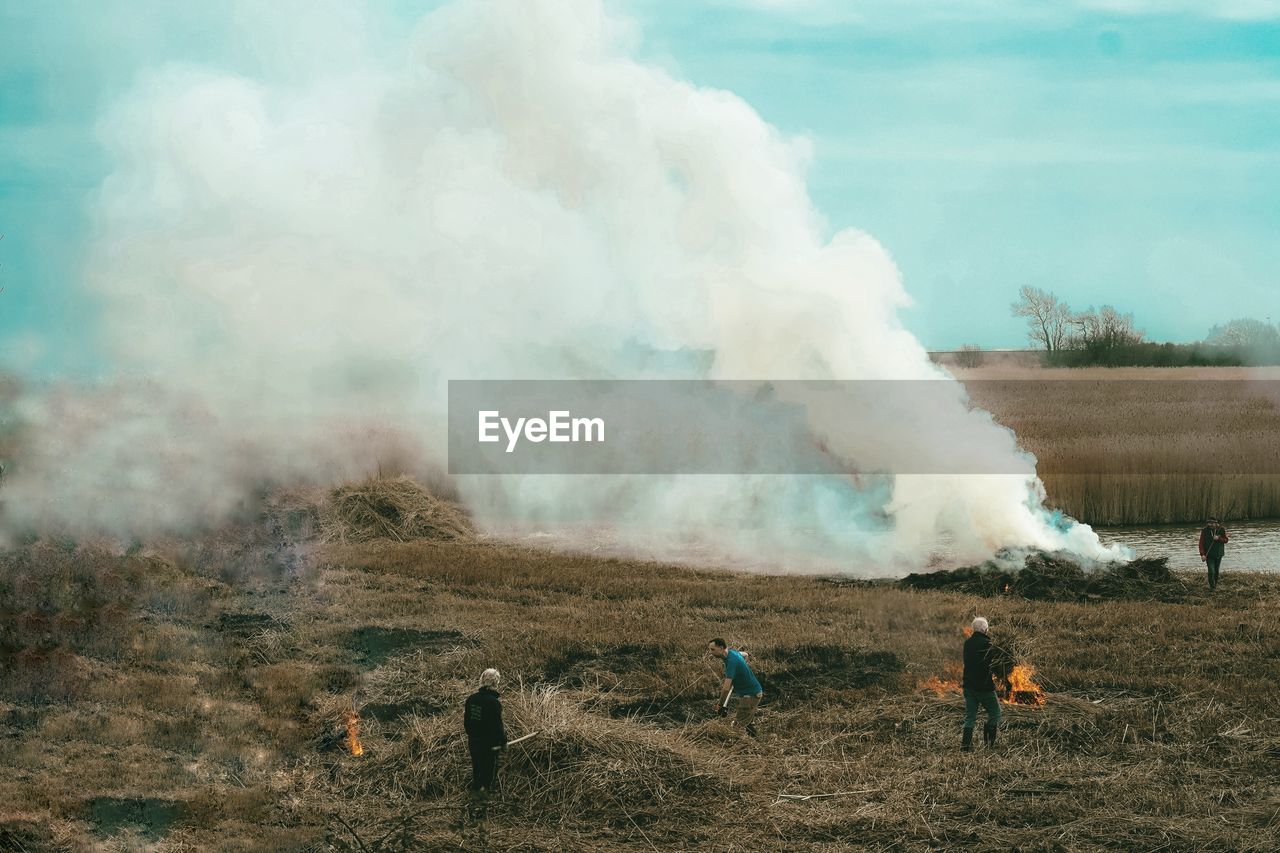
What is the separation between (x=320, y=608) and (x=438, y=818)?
892cm

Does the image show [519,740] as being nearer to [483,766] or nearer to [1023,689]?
[483,766]

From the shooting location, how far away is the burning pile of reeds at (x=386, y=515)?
2680 cm

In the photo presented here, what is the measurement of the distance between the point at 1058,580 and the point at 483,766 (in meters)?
12.3

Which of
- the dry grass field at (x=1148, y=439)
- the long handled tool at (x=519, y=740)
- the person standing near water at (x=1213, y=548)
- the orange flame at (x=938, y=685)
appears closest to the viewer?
the long handled tool at (x=519, y=740)

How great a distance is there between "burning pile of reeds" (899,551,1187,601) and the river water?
3.02 metres

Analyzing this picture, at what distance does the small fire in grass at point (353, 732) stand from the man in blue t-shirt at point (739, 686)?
165 inches

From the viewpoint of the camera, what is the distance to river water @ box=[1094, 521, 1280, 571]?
2405 cm

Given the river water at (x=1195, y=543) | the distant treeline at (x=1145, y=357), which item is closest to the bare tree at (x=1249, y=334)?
the distant treeline at (x=1145, y=357)

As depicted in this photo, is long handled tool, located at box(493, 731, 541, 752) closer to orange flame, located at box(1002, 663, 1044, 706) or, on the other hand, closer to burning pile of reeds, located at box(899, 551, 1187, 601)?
orange flame, located at box(1002, 663, 1044, 706)

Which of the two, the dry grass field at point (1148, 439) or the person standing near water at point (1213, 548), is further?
the dry grass field at point (1148, 439)

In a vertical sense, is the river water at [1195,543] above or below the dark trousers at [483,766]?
above

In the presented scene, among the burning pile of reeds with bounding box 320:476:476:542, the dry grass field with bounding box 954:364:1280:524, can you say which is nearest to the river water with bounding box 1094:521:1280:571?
the dry grass field with bounding box 954:364:1280:524

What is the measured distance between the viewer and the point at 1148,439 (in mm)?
38125

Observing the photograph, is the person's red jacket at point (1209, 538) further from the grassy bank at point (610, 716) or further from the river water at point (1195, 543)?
the river water at point (1195, 543)
